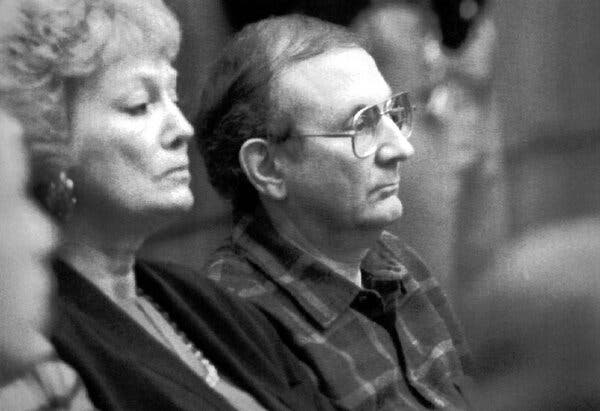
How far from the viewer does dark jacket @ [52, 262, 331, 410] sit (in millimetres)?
1138

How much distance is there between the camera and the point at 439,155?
1.69 m

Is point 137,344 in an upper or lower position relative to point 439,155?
upper

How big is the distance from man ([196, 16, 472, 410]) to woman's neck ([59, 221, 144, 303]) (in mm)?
207

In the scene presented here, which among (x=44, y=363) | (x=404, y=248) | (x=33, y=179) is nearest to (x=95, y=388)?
(x=44, y=363)

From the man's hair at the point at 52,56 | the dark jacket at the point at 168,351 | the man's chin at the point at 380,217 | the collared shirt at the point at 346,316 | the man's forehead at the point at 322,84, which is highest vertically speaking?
the man's hair at the point at 52,56

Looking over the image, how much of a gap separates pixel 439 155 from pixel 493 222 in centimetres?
19

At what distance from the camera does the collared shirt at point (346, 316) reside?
1.44m

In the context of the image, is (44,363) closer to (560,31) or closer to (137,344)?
(137,344)

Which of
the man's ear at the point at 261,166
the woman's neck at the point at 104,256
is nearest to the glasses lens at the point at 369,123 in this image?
the man's ear at the point at 261,166

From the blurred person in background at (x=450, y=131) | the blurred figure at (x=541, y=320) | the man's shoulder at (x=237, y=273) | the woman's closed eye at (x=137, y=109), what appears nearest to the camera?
the woman's closed eye at (x=137, y=109)

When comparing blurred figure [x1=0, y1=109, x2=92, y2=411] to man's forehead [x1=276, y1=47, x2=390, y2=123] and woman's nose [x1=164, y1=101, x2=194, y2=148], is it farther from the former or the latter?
man's forehead [x1=276, y1=47, x2=390, y2=123]

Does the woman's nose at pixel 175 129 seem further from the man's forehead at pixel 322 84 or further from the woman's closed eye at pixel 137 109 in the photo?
the man's forehead at pixel 322 84

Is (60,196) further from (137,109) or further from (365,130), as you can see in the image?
(365,130)

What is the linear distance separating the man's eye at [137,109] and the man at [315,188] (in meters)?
0.20
